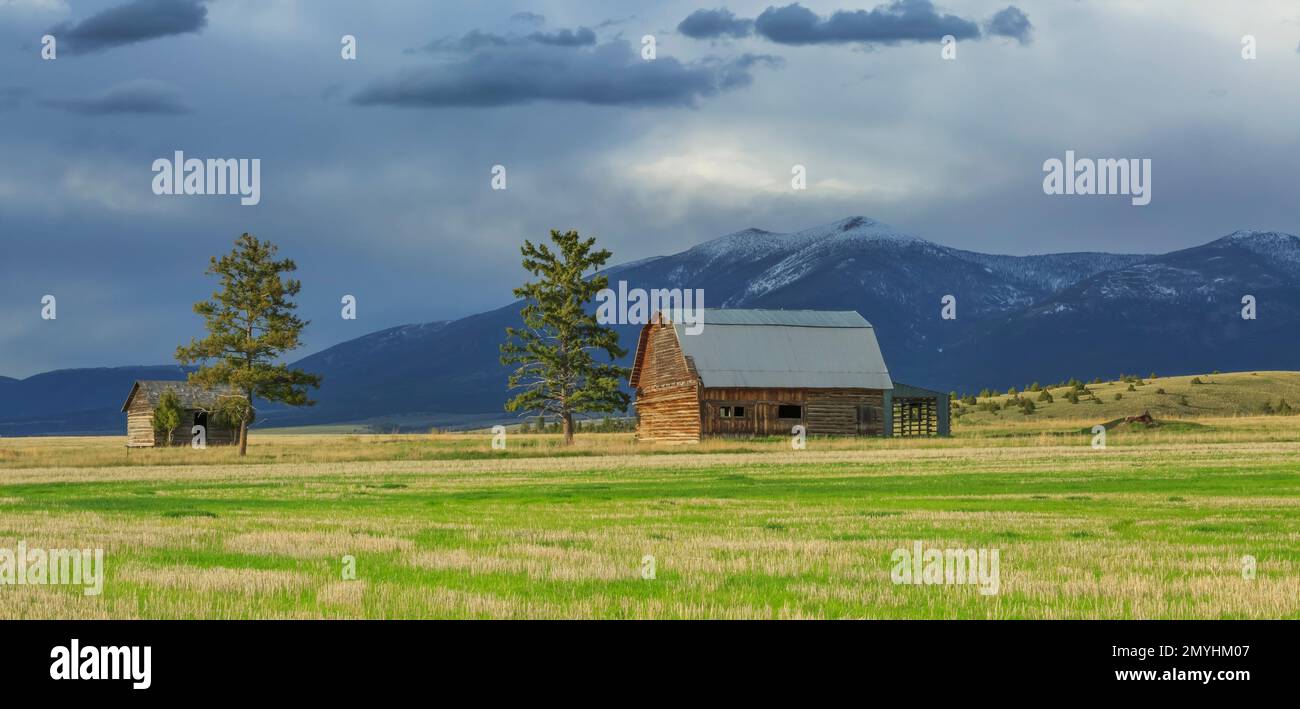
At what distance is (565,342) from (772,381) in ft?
48.7

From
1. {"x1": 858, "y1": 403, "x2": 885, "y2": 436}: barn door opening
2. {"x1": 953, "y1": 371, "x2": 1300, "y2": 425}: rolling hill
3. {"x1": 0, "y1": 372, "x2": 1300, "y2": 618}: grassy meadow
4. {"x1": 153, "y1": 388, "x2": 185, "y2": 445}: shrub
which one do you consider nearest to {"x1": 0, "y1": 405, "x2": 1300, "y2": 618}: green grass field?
{"x1": 0, "y1": 372, "x2": 1300, "y2": 618}: grassy meadow

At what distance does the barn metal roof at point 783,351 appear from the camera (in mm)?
94938

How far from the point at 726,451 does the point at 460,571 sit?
2274 inches

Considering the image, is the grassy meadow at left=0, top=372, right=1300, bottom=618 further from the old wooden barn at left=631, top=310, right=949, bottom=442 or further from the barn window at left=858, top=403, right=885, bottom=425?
the barn window at left=858, top=403, right=885, bottom=425

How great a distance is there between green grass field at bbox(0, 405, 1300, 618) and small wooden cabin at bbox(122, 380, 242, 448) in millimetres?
66706

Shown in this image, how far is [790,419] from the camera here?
95125 mm

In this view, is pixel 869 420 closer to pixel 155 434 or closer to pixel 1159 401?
pixel 1159 401

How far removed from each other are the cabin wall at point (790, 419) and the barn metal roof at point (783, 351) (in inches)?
25.2

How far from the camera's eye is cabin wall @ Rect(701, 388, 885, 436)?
93312 millimetres

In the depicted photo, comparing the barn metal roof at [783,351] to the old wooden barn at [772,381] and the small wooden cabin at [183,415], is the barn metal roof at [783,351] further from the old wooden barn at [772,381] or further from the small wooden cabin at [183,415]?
the small wooden cabin at [183,415]

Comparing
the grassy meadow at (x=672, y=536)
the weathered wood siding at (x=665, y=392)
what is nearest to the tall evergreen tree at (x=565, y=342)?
the weathered wood siding at (x=665, y=392)

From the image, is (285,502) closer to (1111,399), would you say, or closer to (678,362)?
(678,362)
